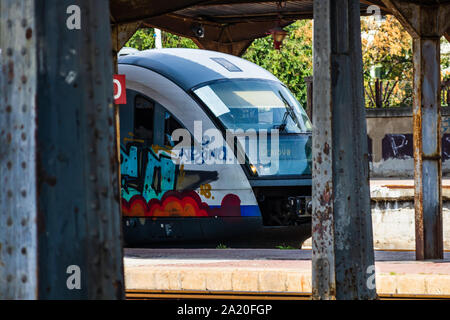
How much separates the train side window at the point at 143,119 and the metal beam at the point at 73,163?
1056 centimetres

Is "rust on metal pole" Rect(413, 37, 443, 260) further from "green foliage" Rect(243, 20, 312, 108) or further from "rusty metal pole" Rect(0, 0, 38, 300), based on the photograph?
"green foliage" Rect(243, 20, 312, 108)

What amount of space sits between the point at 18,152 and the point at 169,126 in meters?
10.4

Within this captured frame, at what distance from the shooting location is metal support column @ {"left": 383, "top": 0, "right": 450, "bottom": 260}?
11852 mm

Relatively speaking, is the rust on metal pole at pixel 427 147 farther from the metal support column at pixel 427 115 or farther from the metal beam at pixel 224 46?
the metal beam at pixel 224 46

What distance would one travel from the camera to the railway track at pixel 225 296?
9.65 metres

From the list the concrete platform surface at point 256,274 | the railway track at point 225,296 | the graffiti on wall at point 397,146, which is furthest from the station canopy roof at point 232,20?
the graffiti on wall at point 397,146

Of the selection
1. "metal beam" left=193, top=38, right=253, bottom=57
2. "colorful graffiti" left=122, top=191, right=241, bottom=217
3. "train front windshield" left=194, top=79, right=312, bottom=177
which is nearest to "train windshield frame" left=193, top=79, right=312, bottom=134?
"train front windshield" left=194, top=79, right=312, bottom=177

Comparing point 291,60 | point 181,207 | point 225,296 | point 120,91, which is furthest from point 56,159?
point 291,60

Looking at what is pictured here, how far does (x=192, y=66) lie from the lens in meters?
14.8

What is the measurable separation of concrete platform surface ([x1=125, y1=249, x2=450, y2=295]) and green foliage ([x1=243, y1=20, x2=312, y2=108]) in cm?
2346

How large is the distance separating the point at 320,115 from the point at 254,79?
7011mm

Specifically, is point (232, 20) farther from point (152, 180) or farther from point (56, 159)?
point (56, 159)

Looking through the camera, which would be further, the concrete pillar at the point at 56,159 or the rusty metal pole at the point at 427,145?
the rusty metal pole at the point at 427,145

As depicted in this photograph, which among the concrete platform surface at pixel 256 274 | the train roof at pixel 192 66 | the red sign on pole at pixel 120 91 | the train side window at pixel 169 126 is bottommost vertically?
the concrete platform surface at pixel 256 274
